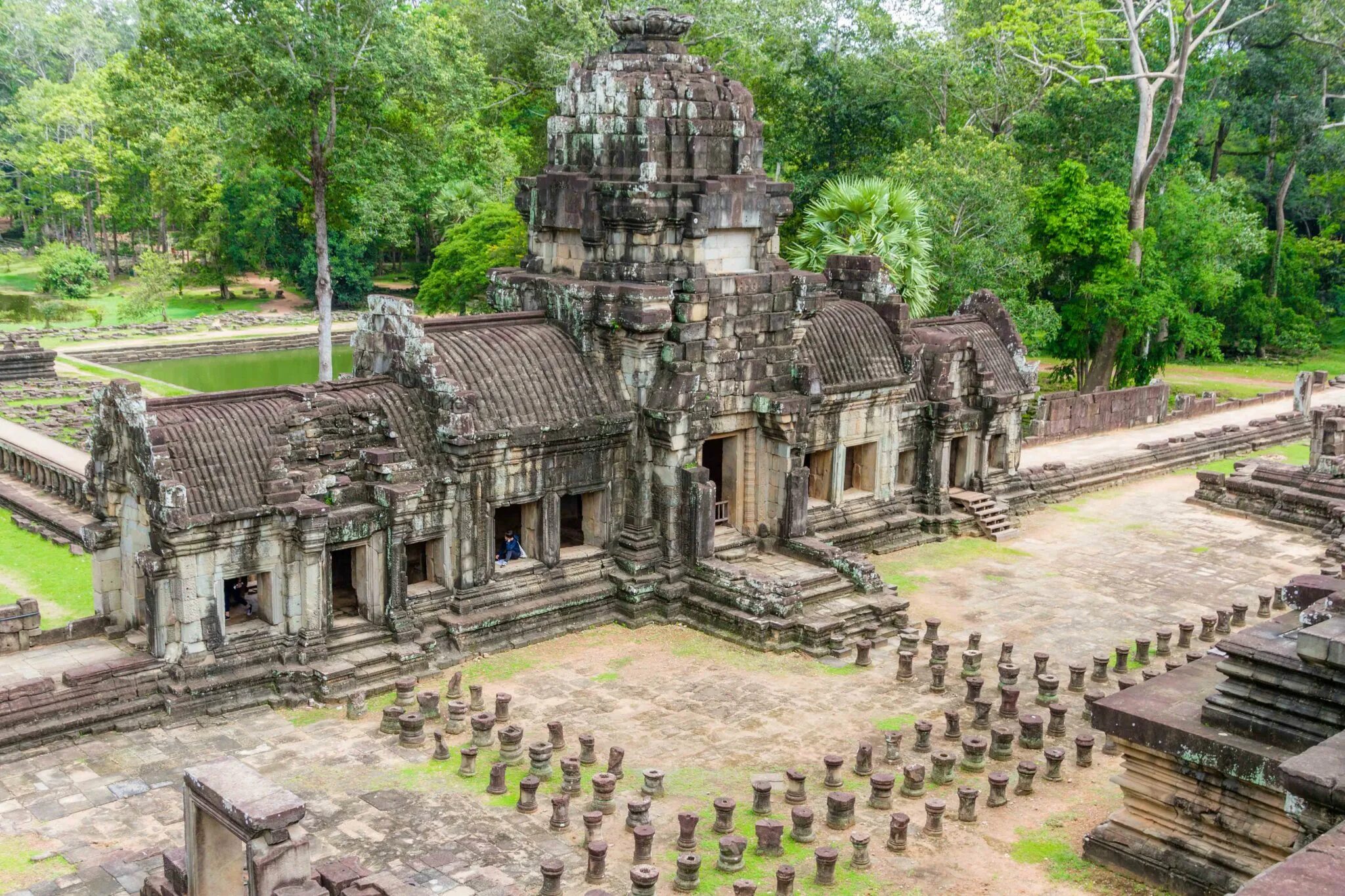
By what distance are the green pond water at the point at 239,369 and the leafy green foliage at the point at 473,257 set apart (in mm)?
8361

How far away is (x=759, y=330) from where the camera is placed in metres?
24.5

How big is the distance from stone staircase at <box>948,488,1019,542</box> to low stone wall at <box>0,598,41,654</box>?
1879 centimetres

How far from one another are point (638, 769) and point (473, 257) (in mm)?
30387

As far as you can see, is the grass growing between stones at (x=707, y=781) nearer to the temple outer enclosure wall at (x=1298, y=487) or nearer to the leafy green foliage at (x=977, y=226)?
the temple outer enclosure wall at (x=1298, y=487)

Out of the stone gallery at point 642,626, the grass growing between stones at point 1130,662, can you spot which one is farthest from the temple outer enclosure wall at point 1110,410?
the grass growing between stones at point 1130,662

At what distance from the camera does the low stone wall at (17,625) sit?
19547mm

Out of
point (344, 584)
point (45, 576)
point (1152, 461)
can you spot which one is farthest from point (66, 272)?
point (1152, 461)

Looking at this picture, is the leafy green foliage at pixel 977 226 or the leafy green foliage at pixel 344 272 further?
the leafy green foliage at pixel 344 272

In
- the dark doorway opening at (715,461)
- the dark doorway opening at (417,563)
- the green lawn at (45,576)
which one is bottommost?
the green lawn at (45,576)

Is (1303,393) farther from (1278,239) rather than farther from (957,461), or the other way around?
(1278,239)

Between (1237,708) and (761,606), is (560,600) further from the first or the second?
(1237,708)

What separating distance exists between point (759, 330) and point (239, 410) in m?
9.44

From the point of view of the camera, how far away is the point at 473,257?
45.5 metres

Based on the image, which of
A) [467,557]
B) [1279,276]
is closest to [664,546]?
[467,557]
